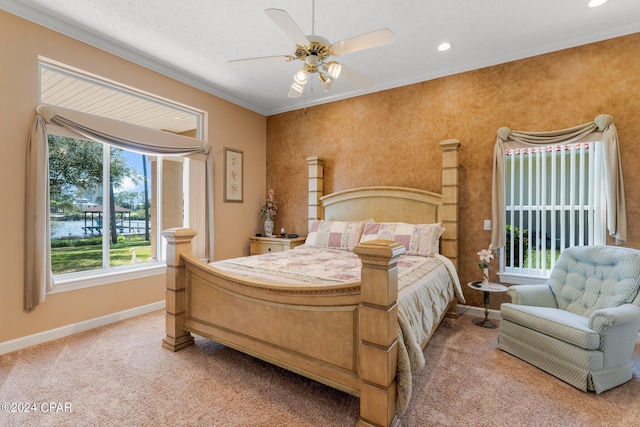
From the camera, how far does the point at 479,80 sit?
11.3 feet

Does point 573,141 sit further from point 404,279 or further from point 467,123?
point 404,279

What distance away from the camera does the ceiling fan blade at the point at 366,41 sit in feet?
6.19

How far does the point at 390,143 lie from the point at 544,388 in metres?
2.98

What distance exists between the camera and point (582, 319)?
2199 millimetres

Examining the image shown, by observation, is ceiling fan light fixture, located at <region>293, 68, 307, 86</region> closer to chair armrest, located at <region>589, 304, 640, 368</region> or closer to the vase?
chair armrest, located at <region>589, 304, 640, 368</region>

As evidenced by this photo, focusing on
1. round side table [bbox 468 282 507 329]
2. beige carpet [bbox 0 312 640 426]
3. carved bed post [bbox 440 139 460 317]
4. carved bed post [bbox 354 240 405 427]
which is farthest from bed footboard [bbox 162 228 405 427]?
carved bed post [bbox 440 139 460 317]

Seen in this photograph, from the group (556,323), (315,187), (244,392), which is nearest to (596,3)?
(556,323)

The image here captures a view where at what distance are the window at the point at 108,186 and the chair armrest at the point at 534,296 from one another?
374 centimetres

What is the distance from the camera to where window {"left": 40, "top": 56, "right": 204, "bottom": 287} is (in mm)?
2932

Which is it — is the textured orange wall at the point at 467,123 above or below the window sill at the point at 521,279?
above

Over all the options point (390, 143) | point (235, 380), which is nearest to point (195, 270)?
point (235, 380)

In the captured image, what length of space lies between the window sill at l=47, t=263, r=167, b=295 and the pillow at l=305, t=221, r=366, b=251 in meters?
1.94

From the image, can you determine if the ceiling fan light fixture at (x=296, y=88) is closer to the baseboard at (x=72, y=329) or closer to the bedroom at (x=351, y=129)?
the bedroom at (x=351, y=129)

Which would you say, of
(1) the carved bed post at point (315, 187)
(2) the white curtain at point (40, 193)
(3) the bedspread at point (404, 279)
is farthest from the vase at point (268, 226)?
(2) the white curtain at point (40, 193)
